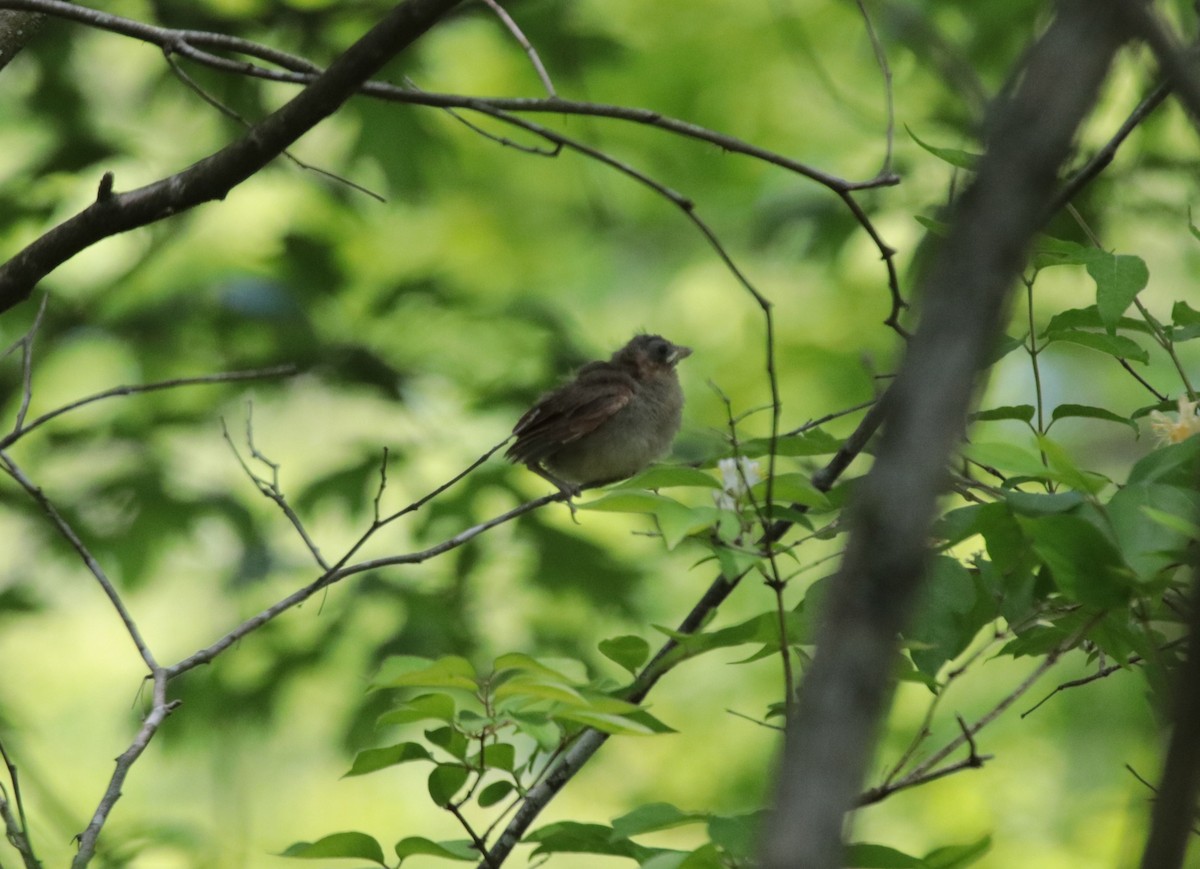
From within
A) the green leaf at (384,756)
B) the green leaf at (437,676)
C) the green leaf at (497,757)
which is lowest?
the green leaf at (497,757)

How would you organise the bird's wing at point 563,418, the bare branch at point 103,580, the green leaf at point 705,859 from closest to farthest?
the green leaf at point 705,859, the bare branch at point 103,580, the bird's wing at point 563,418

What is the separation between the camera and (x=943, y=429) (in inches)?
35.4

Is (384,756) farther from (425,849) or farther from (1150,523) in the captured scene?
(1150,523)

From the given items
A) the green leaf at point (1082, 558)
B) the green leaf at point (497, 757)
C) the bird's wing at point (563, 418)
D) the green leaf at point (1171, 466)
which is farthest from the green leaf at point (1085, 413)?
the bird's wing at point (563, 418)

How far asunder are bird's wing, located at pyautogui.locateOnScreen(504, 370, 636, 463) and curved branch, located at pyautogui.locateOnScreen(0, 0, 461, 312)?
2.32 metres

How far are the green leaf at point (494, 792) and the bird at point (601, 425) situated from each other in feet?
7.32

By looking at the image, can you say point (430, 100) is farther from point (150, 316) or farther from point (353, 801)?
point (353, 801)

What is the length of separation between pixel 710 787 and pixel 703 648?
7.62 meters

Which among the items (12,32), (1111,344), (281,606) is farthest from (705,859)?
(12,32)

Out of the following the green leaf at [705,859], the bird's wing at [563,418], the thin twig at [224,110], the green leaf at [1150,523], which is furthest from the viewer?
the bird's wing at [563,418]

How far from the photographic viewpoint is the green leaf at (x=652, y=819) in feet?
6.34

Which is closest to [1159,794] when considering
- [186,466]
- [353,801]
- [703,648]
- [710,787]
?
[703,648]

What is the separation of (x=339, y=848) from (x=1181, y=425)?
1.59 metres

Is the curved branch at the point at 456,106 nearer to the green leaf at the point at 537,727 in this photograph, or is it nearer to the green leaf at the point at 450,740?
the green leaf at the point at 537,727
